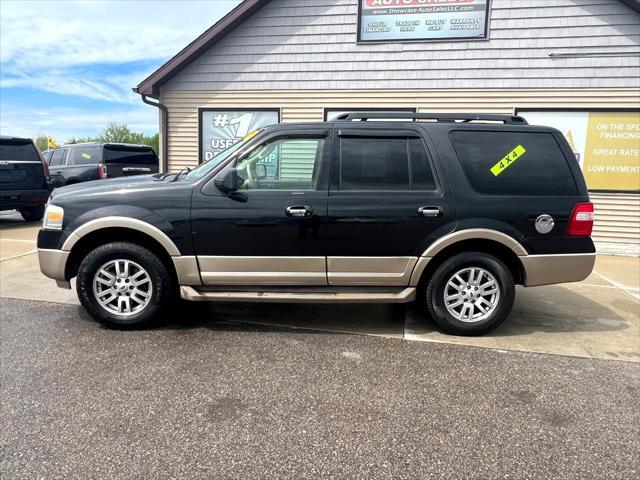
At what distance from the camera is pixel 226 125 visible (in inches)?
360

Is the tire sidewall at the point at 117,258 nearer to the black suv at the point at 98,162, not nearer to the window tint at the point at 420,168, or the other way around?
the window tint at the point at 420,168

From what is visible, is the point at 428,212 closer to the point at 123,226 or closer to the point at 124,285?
the point at 123,226

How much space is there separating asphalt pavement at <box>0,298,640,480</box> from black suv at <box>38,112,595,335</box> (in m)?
0.43

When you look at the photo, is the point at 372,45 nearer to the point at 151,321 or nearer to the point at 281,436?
the point at 151,321

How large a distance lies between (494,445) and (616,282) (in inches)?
192

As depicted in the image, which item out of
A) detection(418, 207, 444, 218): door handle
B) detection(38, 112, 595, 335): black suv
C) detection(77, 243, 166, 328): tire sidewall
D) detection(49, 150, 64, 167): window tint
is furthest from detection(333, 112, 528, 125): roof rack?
detection(49, 150, 64, 167): window tint

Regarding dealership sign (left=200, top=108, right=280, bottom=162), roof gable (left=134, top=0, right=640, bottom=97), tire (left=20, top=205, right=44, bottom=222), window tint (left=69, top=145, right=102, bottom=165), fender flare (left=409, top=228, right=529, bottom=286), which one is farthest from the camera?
window tint (left=69, top=145, right=102, bottom=165)

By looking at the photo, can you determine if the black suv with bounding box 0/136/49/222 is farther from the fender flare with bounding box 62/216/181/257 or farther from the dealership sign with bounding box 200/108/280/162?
the fender flare with bounding box 62/216/181/257

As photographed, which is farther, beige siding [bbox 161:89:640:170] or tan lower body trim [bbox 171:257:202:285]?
beige siding [bbox 161:89:640:170]

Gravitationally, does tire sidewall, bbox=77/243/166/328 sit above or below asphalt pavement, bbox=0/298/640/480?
above

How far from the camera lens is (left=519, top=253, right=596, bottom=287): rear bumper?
13.2 feet

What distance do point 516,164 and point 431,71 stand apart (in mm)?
4917

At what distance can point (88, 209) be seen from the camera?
395 cm

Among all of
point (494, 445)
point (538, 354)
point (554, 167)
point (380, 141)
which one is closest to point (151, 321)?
point (380, 141)
